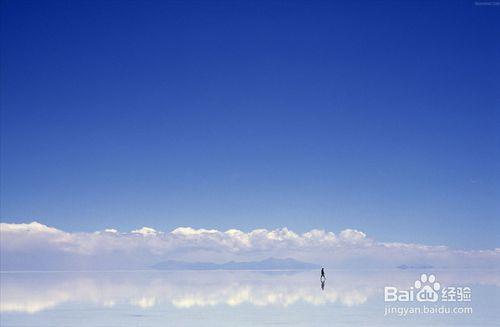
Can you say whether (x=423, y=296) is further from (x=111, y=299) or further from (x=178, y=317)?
(x=111, y=299)

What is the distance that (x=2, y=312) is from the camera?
41.8m

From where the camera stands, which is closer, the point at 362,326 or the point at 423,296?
the point at 362,326

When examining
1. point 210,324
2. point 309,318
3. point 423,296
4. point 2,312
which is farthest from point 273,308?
Result: point 2,312

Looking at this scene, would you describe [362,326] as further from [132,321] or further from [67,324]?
[67,324]

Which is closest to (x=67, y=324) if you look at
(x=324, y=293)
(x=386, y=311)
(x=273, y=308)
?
(x=273, y=308)

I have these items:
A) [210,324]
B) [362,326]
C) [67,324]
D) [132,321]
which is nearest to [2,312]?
[67,324]

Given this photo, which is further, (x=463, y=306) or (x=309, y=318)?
(x=463, y=306)

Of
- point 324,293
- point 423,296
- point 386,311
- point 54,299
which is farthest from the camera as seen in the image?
point 324,293

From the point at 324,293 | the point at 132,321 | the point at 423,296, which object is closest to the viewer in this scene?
the point at 132,321

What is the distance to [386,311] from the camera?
4062 centimetres

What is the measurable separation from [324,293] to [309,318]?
18453mm

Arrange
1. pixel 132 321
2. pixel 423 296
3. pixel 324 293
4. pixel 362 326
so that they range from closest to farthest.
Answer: pixel 362 326 < pixel 132 321 < pixel 423 296 < pixel 324 293

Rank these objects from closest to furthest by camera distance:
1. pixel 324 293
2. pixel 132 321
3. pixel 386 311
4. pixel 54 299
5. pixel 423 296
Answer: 1. pixel 132 321
2. pixel 386 311
3. pixel 423 296
4. pixel 54 299
5. pixel 324 293

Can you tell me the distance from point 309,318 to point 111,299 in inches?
779
